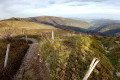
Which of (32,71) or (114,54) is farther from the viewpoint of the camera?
(114,54)

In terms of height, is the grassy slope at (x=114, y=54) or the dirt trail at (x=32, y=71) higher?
the dirt trail at (x=32, y=71)

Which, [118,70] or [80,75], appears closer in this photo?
[80,75]

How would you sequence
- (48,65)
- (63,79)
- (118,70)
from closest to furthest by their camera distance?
(63,79)
(48,65)
(118,70)

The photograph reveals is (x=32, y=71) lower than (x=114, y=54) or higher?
higher

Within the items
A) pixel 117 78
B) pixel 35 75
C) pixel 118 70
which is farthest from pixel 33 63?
pixel 118 70

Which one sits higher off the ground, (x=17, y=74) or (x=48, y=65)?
(x=48, y=65)

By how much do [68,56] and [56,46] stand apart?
2.73 m

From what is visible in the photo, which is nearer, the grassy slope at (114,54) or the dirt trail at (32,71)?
the dirt trail at (32,71)

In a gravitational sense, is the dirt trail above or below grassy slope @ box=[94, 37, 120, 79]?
above

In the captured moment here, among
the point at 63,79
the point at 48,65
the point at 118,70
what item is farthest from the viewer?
the point at 118,70

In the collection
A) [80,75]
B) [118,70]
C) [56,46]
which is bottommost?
[118,70]

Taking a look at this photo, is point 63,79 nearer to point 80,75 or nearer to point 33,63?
point 80,75

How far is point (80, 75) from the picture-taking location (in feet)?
25.0

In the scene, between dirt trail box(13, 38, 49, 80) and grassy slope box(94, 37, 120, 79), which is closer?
dirt trail box(13, 38, 49, 80)
